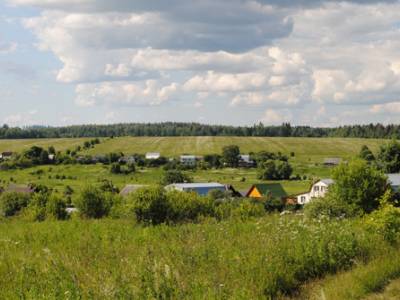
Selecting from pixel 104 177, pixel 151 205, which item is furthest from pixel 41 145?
pixel 151 205

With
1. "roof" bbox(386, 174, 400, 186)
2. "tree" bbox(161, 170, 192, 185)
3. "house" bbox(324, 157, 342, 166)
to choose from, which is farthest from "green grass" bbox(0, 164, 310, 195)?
"roof" bbox(386, 174, 400, 186)

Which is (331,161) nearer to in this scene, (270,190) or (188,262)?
(270,190)

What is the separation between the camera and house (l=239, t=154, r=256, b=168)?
121 meters

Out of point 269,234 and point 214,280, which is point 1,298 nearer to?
point 214,280

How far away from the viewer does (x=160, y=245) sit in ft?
29.3

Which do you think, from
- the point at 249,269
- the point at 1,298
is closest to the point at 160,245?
the point at 249,269

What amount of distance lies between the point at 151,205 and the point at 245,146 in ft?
429

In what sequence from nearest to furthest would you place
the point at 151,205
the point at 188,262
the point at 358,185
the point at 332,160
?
the point at 188,262, the point at 151,205, the point at 358,185, the point at 332,160

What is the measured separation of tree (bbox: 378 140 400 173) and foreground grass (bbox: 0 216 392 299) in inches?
2453

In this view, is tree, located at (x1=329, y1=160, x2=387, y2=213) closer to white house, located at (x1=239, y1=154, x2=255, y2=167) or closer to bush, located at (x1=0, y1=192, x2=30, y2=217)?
bush, located at (x1=0, y1=192, x2=30, y2=217)

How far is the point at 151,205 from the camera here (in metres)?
17.5

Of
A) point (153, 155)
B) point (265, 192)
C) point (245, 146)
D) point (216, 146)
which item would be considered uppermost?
point (245, 146)

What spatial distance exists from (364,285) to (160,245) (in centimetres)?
361

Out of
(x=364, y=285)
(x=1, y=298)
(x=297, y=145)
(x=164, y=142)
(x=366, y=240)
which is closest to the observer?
(x=1, y=298)
